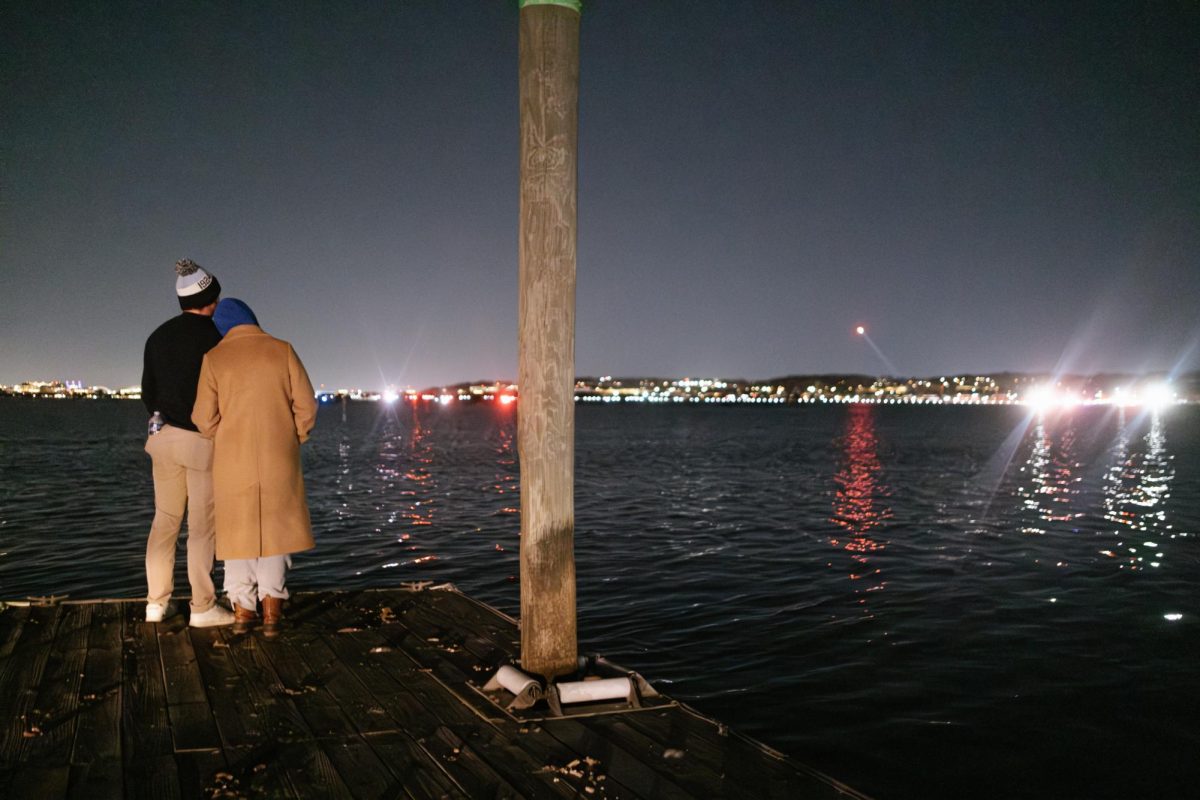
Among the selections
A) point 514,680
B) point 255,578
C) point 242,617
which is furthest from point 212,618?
point 514,680

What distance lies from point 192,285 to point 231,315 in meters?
0.39

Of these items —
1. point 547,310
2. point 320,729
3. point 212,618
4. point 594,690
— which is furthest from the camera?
point 212,618

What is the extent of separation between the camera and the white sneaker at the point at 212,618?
610 cm

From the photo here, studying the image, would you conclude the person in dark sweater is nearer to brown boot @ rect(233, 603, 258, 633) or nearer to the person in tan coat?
brown boot @ rect(233, 603, 258, 633)

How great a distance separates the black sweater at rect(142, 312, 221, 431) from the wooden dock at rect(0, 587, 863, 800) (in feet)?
5.29

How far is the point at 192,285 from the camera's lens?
6191mm

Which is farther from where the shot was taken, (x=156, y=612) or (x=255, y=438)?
(x=156, y=612)

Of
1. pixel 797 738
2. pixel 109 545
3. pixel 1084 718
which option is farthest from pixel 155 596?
pixel 109 545

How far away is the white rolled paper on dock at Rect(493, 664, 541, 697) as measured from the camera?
15.1 feet

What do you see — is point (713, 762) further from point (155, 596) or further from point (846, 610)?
point (846, 610)

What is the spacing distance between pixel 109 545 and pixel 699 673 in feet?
40.9

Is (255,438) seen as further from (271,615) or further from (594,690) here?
(594,690)

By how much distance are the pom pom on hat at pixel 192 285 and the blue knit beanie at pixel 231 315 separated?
13cm

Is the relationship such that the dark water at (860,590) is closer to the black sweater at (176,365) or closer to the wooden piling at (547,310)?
the wooden piling at (547,310)
